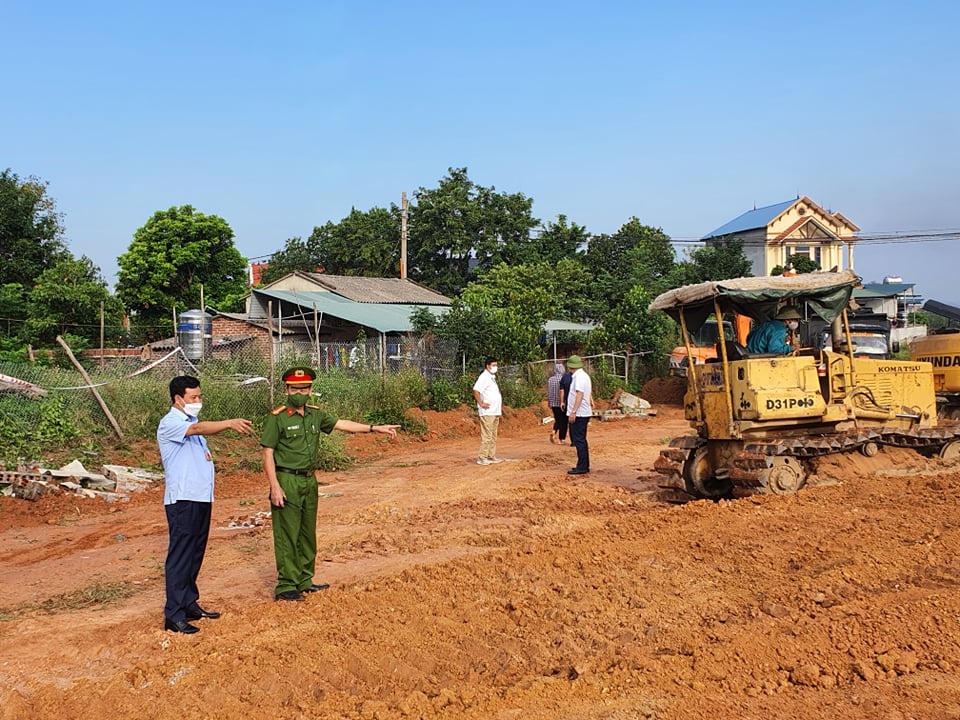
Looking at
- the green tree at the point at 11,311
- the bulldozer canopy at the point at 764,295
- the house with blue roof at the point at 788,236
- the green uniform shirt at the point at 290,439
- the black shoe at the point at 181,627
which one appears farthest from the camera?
the house with blue roof at the point at 788,236

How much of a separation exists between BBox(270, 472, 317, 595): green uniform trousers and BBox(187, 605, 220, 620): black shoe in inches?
19.9

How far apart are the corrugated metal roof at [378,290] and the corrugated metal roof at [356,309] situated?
0.62m

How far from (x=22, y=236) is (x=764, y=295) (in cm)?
2873

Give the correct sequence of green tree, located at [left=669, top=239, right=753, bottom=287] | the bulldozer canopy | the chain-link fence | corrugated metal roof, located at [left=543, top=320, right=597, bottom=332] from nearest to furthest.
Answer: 1. the bulldozer canopy
2. the chain-link fence
3. corrugated metal roof, located at [left=543, top=320, right=597, bottom=332]
4. green tree, located at [left=669, top=239, right=753, bottom=287]

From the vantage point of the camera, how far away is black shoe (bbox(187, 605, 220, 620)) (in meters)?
6.28

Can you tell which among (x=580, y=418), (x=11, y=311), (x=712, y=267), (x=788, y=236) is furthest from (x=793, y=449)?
(x=788, y=236)

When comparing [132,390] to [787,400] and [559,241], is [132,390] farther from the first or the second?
[559,241]

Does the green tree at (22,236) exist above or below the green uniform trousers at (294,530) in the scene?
above

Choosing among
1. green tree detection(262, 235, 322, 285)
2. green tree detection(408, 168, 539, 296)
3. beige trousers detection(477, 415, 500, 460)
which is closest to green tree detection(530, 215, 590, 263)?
green tree detection(408, 168, 539, 296)

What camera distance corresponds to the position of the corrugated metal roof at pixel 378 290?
3245 centimetres

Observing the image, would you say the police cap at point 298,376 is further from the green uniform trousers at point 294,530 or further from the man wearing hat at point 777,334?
the man wearing hat at point 777,334

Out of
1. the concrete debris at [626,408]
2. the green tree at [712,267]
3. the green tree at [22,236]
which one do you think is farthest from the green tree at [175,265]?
the green tree at [712,267]

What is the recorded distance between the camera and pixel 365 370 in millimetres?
20125

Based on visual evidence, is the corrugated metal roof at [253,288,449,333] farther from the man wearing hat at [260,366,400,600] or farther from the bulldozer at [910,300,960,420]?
the man wearing hat at [260,366,400,600]
